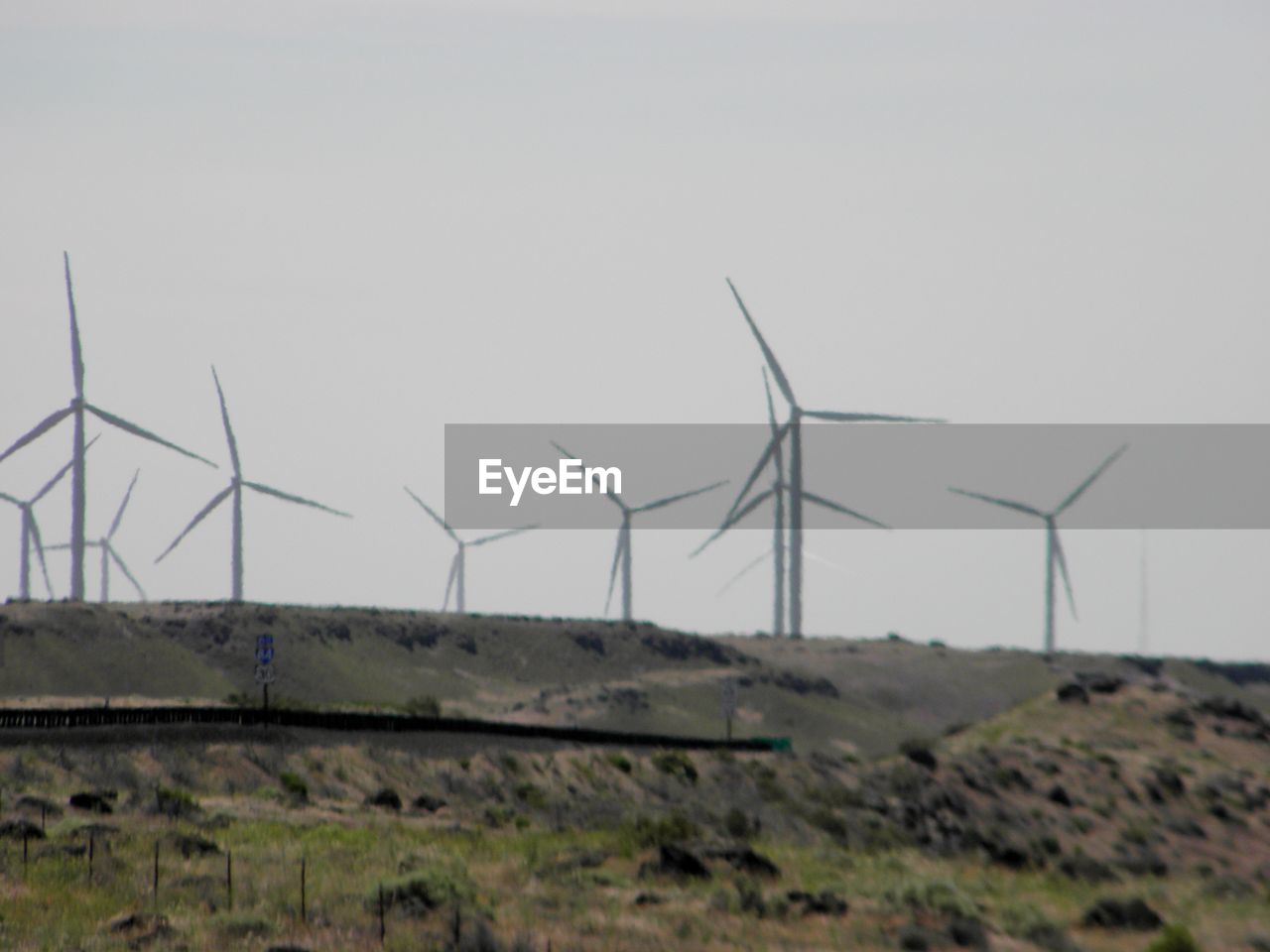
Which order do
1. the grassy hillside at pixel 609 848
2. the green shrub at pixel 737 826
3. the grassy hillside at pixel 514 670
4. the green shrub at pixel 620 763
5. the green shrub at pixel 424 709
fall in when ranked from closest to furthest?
the grassy hillside at pixel 609 848 < the green shrub at pixel 737 826 < the green shrub at pixel 620 763 < the green shrub at pixel 424 709 < the grassy hillside at pixel 514 670

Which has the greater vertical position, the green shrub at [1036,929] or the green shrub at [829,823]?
the green shrub at [1036,929]

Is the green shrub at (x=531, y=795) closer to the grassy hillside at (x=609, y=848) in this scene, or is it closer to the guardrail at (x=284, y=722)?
the grassy hillside at (x=609, y=848)

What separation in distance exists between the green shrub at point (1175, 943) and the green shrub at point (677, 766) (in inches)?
1578

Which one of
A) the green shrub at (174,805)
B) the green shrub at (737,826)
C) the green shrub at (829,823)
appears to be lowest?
the green shrub at (829,823)

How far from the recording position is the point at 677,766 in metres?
75.3

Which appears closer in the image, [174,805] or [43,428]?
[174,805]

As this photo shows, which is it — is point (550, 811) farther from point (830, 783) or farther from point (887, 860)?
point (830, 783)

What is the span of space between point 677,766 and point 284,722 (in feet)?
51.9

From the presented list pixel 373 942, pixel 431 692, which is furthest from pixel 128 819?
pixel 431 692

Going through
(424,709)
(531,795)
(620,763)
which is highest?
(531,795)

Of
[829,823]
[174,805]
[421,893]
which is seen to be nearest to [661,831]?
[174,805]

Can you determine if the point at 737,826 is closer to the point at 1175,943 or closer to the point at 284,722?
the point at 284,722

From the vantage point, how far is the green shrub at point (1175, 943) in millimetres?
33847

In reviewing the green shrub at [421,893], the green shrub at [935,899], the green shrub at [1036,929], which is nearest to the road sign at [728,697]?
the green shrub at [1036,929]
